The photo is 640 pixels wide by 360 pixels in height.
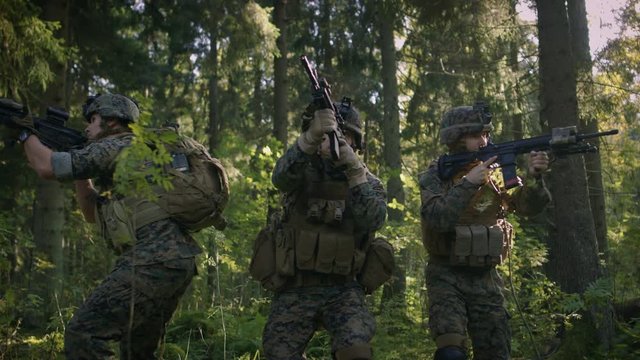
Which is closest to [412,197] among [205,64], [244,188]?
[244,188]

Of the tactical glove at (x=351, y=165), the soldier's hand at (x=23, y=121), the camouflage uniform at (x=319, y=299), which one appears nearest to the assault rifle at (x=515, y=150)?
the camouflage uniform at (x=319, y=299)

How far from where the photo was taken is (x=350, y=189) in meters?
4.27

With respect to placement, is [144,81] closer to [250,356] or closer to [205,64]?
[205,64]

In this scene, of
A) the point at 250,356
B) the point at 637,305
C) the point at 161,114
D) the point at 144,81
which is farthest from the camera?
the point at 161,114

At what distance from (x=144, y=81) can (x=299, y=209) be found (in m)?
10.6

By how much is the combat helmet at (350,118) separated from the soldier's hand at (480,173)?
88cm

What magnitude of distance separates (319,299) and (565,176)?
3970 millimetres

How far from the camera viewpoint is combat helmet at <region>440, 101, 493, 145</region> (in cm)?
508

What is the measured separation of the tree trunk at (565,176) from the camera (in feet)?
22.3

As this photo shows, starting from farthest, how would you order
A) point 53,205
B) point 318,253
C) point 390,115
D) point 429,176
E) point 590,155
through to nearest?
point 390,115 < point 590,155 < point 53,205 < point 429,176 < point 318,253

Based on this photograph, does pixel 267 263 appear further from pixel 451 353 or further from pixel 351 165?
pixel 451 353

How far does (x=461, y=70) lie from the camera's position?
16078 mm

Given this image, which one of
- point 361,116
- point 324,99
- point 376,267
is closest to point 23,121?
point 324,99

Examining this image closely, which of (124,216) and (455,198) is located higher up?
(455,198)
